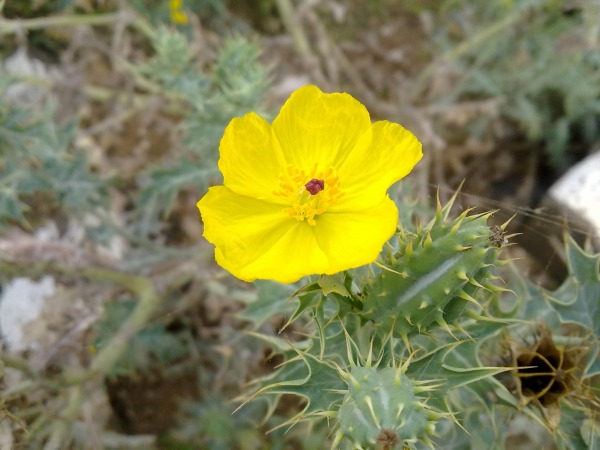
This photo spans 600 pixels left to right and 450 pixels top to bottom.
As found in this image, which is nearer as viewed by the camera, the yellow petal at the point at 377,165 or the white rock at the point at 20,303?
the yellow petal at the point at 377,165

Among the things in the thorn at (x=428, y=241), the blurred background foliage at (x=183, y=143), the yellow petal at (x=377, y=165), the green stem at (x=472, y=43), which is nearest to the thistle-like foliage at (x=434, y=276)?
the thorn at (x=428, y=241)

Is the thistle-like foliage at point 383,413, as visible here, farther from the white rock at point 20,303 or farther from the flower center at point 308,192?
the white rock at point 20,303

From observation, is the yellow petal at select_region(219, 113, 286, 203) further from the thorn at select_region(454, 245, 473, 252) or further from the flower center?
the thorn at select_region(454, 245, 473, 252)

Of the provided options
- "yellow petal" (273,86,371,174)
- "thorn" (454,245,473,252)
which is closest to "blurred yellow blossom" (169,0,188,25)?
"yellow petal" (273,86,371,174)

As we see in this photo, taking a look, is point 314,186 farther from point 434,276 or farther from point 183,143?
point 183,143

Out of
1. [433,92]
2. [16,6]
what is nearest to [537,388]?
[433,92]

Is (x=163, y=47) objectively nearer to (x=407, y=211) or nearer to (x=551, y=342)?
(x=407, y=211)
